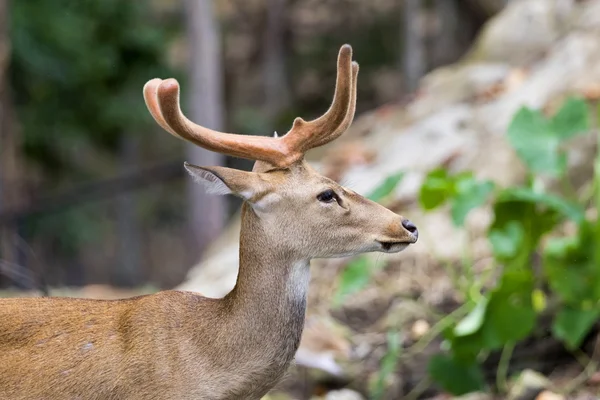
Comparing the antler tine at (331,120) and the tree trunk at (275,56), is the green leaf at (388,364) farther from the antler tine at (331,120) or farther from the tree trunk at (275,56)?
the tree trunk at (275,56)

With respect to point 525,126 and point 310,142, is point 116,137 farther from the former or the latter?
point 310,142

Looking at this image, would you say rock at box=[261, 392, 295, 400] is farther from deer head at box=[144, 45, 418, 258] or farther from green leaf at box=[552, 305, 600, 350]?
deer head at box=[144, 45, 418, 258]

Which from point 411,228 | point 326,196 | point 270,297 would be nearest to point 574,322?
point 411,228

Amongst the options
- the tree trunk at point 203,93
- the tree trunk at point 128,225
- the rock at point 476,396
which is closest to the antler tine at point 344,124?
the rock at point 476,396

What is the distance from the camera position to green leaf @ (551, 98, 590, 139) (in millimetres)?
6539

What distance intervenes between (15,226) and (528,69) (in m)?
6.99

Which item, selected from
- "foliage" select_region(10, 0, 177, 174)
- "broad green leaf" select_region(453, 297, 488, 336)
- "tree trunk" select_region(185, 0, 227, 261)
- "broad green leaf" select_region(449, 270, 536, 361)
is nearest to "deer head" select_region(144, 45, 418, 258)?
"broad green leaf" select_region(449, 270, 536, 361)

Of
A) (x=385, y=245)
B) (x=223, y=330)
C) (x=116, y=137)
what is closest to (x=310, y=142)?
(x=385, y=245)

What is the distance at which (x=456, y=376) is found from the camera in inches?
262

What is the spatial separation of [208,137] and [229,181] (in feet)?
0.71

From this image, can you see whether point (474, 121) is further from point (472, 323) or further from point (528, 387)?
point (528, 387)

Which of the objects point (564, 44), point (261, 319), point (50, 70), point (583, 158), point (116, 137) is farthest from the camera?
point (116, 137)

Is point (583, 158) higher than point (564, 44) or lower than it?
lower

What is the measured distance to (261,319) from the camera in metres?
3.99
